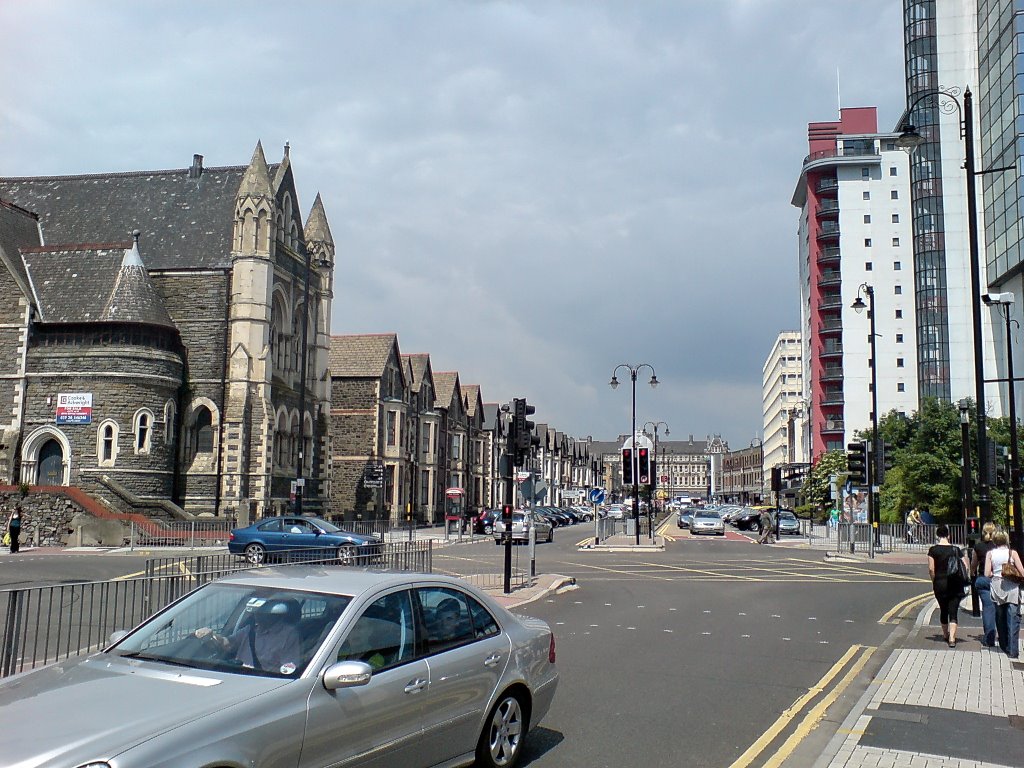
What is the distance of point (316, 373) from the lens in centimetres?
5278

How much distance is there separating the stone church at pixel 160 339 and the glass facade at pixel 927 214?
58649mm

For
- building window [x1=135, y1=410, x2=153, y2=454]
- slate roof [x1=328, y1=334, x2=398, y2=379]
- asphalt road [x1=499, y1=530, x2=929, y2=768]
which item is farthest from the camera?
slate roof [x1=328, y1=334, x2=398, y2=379]

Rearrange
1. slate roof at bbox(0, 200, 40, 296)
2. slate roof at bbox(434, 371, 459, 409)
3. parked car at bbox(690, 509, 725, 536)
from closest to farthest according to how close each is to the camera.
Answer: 1. slate roof at bbox(0, 200, 40, 296)
2. parked car at bbox(690, 509, 725, 536)
3. slate roof at bbox(434, 371, 459, 409)

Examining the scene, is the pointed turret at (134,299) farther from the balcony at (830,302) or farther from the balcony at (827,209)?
the balcony at (827,209)

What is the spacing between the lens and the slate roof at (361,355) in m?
60.7

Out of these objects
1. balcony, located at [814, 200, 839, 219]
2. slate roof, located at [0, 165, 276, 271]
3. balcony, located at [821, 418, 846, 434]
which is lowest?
balcony, located at [821, 418, 846, 434]

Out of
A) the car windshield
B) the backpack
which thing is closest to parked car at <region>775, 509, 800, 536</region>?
the backpack

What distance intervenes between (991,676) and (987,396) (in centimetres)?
6144

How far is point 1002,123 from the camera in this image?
51094 millimetres

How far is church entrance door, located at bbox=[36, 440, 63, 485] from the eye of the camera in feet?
137

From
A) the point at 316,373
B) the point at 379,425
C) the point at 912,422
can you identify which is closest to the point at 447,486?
the point at 379,425

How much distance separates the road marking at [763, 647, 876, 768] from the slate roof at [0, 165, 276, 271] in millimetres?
40520

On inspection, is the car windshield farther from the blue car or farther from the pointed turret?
the pointed turret

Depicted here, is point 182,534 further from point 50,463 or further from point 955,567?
point 955,567
